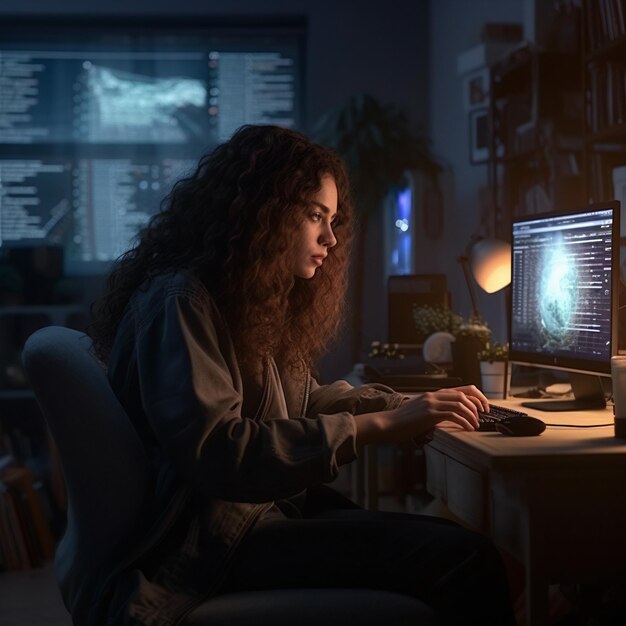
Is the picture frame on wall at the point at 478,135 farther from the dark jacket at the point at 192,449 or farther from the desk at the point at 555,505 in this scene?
the dark jacket at the point at 192,449

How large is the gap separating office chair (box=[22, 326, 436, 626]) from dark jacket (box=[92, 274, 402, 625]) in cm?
4

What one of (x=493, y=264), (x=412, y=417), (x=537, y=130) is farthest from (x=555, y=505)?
(x=537, y=130)

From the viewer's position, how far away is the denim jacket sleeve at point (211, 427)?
1339mm

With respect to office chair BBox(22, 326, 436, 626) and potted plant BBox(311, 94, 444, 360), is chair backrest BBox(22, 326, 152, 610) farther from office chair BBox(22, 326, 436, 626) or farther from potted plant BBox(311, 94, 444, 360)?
potted plant BBox(311, 94, 444, 360)

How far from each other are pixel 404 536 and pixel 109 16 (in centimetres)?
404

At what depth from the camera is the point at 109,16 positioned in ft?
16.0

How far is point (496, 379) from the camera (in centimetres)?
226

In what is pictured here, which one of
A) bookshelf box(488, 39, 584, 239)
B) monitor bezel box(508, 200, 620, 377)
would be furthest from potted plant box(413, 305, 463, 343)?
monitor bezel box(508, 200, 620, 377)

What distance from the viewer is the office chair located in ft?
4.54

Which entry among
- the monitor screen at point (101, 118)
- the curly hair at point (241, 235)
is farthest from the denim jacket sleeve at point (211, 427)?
the monitor screen at point (101, 118)

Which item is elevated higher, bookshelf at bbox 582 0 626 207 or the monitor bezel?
bookshelf at bbox 582 0 626 207

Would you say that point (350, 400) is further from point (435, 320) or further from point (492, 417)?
point (435, 320)

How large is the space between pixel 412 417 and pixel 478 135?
269 cm

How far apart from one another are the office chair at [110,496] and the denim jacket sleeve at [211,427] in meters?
0.07
